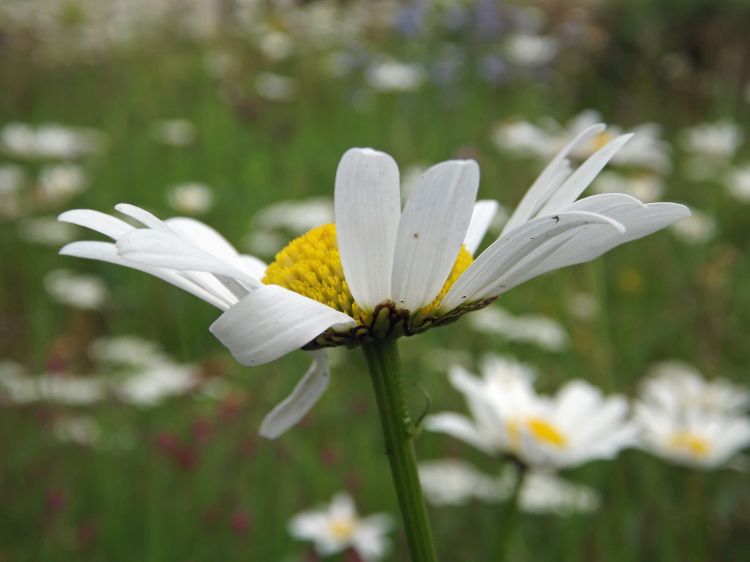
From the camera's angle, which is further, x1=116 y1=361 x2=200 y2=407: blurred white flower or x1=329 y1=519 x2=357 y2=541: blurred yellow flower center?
x1=116 y1=361 x2=200 y2=407: blurred white flower

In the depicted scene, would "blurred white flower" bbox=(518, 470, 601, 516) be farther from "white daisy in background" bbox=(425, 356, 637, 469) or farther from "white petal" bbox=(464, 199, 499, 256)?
"white petal" bbox=(464, 199, 499, 256)

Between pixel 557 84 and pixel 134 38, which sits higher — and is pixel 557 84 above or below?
below

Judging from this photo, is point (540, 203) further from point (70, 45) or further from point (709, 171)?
point (70, 45)

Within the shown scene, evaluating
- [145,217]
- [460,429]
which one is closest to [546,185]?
[145,217]

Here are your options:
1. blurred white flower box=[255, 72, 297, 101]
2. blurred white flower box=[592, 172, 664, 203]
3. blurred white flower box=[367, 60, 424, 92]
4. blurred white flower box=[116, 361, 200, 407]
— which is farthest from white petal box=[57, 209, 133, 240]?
blurred white flower box=[255, 72, 297, 101]

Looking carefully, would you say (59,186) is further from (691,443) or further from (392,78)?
(691,443)

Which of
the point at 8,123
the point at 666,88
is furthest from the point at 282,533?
the point at 666,88
